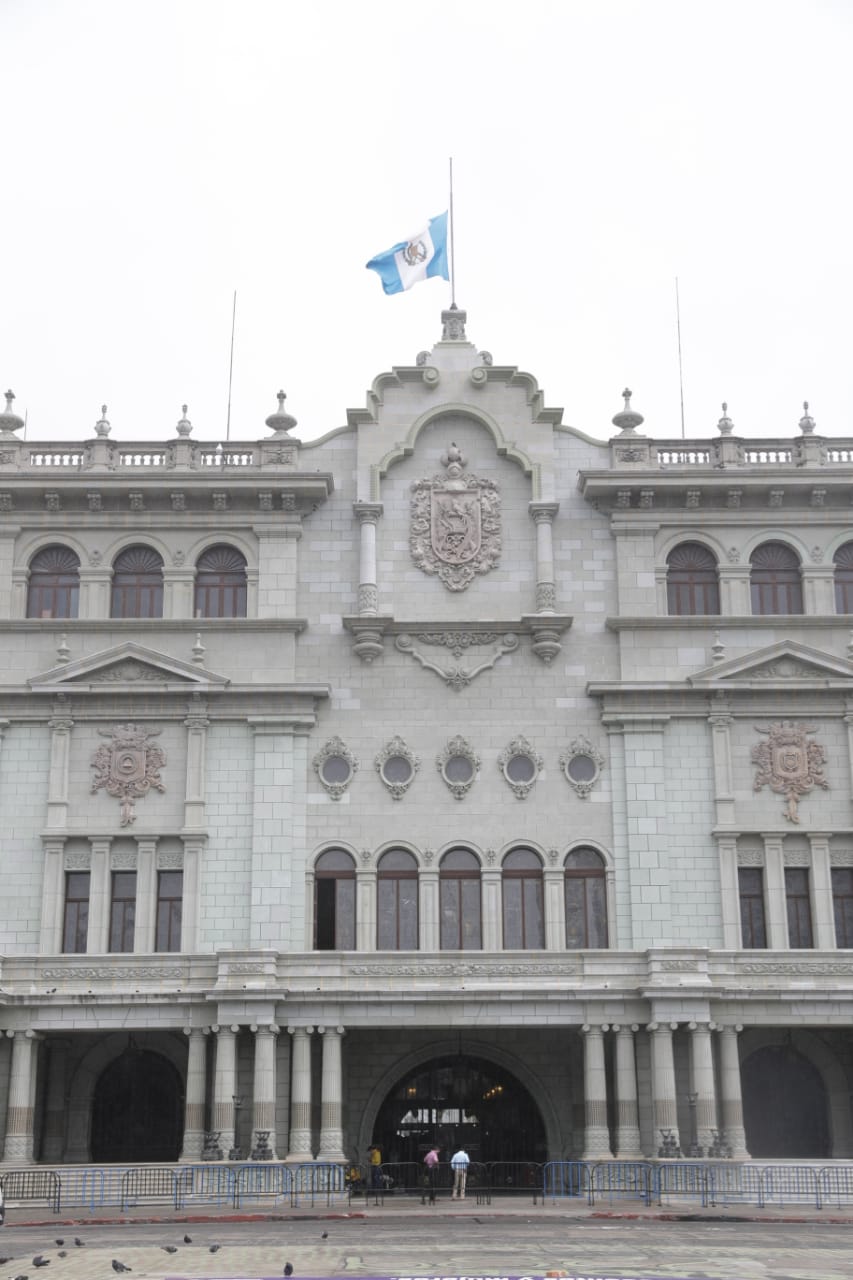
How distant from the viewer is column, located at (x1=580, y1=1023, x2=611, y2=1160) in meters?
41.6

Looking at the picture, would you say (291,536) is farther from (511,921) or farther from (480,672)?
(511,921)

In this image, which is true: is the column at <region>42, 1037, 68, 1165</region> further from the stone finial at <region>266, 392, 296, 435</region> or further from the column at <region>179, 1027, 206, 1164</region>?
the stone finial at <region>266, 392, 296, 435</region>

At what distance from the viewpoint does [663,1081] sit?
137 feet

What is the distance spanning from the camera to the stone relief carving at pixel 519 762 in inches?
1811

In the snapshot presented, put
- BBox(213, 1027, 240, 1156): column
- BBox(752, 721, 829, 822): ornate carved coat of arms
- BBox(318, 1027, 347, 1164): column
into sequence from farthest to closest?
BBox(752, 721, 829, 822): ornate carved coat of arms < BBox(318, 1027, 347, 1164): column < BBox(213, 1027, 240, 1156): column

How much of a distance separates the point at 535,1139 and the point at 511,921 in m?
6.19

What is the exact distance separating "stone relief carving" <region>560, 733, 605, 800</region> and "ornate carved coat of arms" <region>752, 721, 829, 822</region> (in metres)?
4.44

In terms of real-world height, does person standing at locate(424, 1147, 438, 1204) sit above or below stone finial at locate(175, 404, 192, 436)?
below

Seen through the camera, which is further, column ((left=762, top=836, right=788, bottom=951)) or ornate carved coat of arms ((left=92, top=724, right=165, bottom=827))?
ornate carved coat of arms ((left=92, top=724, right=165, bottom=827))

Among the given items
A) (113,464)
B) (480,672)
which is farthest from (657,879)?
(113,464)

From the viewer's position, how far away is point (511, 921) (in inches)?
1779

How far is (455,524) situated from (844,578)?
1165 cm

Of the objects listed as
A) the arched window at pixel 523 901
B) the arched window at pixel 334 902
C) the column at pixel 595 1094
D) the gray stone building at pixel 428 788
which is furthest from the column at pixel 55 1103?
the column at pixel 595 1094

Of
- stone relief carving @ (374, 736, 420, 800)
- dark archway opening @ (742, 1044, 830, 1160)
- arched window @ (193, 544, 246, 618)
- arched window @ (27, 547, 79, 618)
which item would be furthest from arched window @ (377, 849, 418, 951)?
arched window @ (27, 547, 79, 618)
